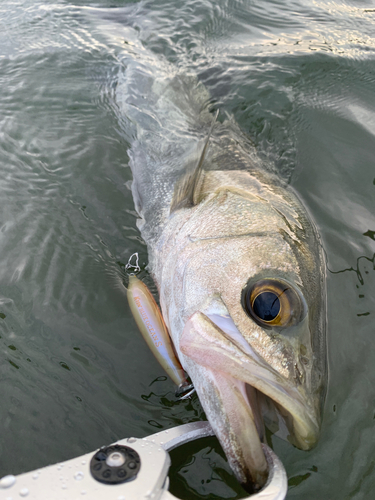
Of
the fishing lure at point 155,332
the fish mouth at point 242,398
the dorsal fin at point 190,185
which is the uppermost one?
the dorsal fin at point 190,185

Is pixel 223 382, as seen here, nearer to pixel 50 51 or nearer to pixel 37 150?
pixel 37 150

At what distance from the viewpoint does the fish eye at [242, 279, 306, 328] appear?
1.61 m

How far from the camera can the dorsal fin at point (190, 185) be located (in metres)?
2.42

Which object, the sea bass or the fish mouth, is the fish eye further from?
the fish mouth

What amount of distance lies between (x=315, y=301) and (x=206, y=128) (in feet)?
6.68

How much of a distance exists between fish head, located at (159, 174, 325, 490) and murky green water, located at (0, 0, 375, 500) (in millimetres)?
376

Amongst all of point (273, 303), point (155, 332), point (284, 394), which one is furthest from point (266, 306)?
point (155, 332)

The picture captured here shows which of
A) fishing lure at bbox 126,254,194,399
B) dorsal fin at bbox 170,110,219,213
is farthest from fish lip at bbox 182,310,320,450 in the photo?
dorsal fin at bbox 170,110,219,213

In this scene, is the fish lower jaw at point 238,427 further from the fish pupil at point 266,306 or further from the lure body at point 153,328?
the lure body at point 153,328

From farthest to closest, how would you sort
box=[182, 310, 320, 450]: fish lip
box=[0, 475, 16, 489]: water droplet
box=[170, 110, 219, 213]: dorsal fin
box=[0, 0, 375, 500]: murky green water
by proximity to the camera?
box=[170, 110, 219, 213]: dorsal fin → box=[0, 0, 375, 500]: murky green water → box=[182, 310, 320, 450]: fish lip → box=[0, 475, 16, 489]: water droplet

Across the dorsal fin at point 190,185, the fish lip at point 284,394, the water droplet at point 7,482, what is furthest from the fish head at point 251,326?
the water droplet at point 7,482

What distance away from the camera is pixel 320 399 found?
1.58m

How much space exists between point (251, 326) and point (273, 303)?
140 mm

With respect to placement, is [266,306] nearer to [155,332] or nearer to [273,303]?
[273,303]
